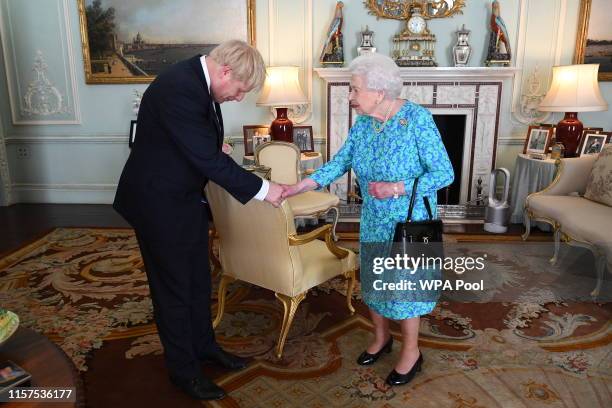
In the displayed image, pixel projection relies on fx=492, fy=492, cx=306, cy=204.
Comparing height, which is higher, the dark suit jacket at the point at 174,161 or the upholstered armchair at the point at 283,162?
the dark suit jacket at the point at 174,161

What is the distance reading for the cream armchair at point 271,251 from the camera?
223cm

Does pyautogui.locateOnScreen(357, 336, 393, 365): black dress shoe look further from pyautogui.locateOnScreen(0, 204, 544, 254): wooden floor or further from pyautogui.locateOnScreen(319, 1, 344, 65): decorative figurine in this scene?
pyautogui.locateOnScreen(319, 1, 344, 65): decorative figurine

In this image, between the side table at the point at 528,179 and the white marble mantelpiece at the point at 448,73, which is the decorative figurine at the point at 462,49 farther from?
the side table at the point at 528,179

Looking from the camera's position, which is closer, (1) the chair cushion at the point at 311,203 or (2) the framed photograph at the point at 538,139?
(1) the chair cushion at the point at 311,203

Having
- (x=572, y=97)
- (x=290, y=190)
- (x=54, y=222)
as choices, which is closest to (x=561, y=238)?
(x=572, y=97)

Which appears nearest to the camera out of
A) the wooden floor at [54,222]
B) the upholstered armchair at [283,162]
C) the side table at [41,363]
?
the side table at [41,363]

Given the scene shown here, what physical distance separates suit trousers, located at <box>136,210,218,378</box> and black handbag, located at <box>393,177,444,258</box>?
2.69ft

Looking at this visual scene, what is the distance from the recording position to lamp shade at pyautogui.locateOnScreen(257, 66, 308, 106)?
4496 mm

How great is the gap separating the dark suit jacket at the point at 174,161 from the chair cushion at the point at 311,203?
1721 millimetres

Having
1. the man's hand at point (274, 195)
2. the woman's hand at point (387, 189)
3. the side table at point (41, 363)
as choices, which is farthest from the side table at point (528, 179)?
the side table at point (41, 363)

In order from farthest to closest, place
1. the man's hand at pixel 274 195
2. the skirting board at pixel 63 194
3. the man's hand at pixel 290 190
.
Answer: the skirting board at pixel 63 194
the man's hand at pixel 290 190
the man's hand at pixel 274 195

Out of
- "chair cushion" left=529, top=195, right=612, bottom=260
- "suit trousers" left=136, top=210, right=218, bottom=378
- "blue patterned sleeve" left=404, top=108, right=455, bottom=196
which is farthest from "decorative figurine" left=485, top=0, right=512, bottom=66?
"suit trousers" left=136, top=210, right=218, bottom=378

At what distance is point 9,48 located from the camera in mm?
5336

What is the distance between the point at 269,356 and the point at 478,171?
333cm
